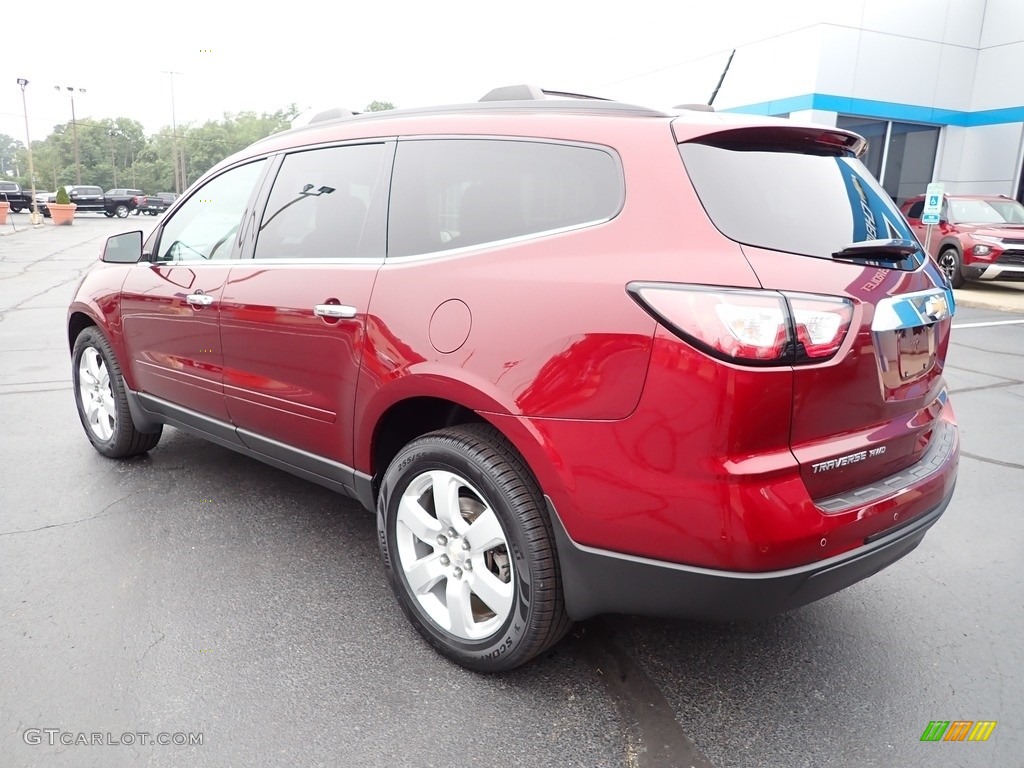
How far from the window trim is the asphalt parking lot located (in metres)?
1.36

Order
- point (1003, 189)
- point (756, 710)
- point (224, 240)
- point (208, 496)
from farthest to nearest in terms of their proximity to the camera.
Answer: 1. point (1003, 189)
2. point (208, 496)
3. point (224, 240)
4. point (756, 710)

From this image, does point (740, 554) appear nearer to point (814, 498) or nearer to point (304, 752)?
point (814, 498)

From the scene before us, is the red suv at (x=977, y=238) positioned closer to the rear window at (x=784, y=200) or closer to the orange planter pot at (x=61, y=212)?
the rear window at (x=784, y=200)

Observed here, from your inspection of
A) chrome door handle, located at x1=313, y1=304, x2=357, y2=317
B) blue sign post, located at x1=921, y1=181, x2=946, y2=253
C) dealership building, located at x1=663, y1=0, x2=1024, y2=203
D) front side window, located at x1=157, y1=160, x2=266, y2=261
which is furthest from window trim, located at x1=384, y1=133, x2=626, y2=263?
dealership building, located at x1=663, y1=0, x2=1024, y2=203

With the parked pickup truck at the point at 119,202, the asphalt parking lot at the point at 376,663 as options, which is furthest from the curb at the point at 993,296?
the parked pickup truck at the point at 119,202

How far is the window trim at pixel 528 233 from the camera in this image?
7.09ft

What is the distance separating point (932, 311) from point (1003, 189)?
2017 centimetres

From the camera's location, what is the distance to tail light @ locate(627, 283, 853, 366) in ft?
6.05

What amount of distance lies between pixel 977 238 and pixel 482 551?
A: 14859 millimetres

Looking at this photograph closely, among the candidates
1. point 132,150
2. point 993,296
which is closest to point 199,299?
point 993,296

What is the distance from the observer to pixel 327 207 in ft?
9.96

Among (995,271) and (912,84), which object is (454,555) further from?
(912,84)

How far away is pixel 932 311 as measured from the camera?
2.26 m

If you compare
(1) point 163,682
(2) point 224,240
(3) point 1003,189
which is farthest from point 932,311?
(3) point 1003,189
